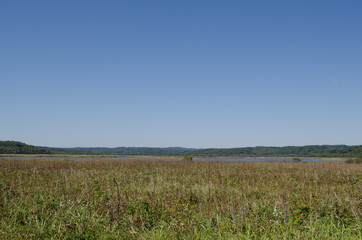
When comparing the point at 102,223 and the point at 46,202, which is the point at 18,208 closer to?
the point at 46,202

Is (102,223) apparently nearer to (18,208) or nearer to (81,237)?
(81,237)

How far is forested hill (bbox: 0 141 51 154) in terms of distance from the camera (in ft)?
473

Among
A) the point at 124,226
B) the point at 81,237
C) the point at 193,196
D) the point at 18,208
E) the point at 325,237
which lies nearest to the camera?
the point at 325,237

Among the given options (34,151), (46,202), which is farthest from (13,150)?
(46,202)

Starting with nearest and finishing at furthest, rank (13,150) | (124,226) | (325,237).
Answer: (325,237)
(124,226)
(13,150)

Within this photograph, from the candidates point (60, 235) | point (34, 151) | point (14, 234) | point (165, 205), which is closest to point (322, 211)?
point (165, 205)

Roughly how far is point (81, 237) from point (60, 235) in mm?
371

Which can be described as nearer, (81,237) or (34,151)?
(81,237)

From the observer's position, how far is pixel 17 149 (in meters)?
148

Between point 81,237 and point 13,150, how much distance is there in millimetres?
168424

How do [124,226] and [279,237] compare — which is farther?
[124,226]

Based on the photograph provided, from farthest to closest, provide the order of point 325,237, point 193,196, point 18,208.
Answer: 1. point 193,196
2. point 18,208
3. point 325,237

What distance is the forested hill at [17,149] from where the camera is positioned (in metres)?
144

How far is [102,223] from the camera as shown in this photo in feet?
18.7
